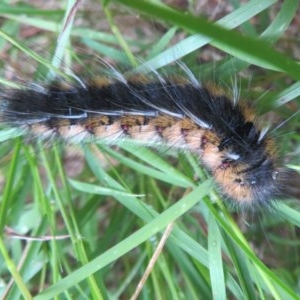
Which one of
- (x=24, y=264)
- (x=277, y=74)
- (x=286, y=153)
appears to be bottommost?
(x=286, y=153)

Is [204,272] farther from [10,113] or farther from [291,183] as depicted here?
[10,113]

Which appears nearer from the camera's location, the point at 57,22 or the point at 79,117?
the point at 79,117

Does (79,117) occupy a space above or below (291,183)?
above

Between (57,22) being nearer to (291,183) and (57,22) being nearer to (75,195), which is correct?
(75,195)

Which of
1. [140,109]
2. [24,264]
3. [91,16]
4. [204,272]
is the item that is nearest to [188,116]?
[140,109]

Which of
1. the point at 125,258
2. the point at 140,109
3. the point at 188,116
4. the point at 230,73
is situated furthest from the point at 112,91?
the point at 125,258

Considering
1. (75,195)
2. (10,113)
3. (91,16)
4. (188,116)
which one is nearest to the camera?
(188,116)

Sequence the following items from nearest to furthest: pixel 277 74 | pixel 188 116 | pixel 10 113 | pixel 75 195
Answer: pixel 188 116, pixel 10 113, pixel 277 74, pixel 75 195
